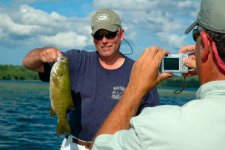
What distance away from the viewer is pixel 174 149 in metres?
1.81

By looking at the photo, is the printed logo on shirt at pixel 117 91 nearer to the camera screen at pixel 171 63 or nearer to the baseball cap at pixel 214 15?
the camera screen at pixel 171 63

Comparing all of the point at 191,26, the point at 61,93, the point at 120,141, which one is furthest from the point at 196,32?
the point at 61,93

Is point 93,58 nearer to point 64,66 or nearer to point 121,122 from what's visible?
point 64,66

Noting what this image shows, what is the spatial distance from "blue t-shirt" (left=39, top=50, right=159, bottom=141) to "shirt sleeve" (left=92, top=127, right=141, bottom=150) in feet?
9.54

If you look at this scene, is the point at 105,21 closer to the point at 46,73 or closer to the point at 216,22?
the point at 46,73

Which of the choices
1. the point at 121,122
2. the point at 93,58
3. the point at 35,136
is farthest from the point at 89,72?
the point at 35,136

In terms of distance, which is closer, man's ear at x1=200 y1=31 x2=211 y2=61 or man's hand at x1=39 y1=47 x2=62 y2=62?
man's ear at x1=200 y1=31 x2=211 y2=61

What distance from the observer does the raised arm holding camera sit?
5.91ft

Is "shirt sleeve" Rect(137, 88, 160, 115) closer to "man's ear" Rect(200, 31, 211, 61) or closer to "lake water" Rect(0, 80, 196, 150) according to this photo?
"man's ear" Rect(200, 31, 211, 61)

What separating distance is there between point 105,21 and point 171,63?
2.58 m

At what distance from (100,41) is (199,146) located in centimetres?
369

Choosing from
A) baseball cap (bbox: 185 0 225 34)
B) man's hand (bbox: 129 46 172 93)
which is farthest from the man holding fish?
Result: baseball cap (bbox: 185 0 225 34)

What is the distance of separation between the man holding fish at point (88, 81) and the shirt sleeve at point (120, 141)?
109 inches

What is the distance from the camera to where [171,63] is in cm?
296
